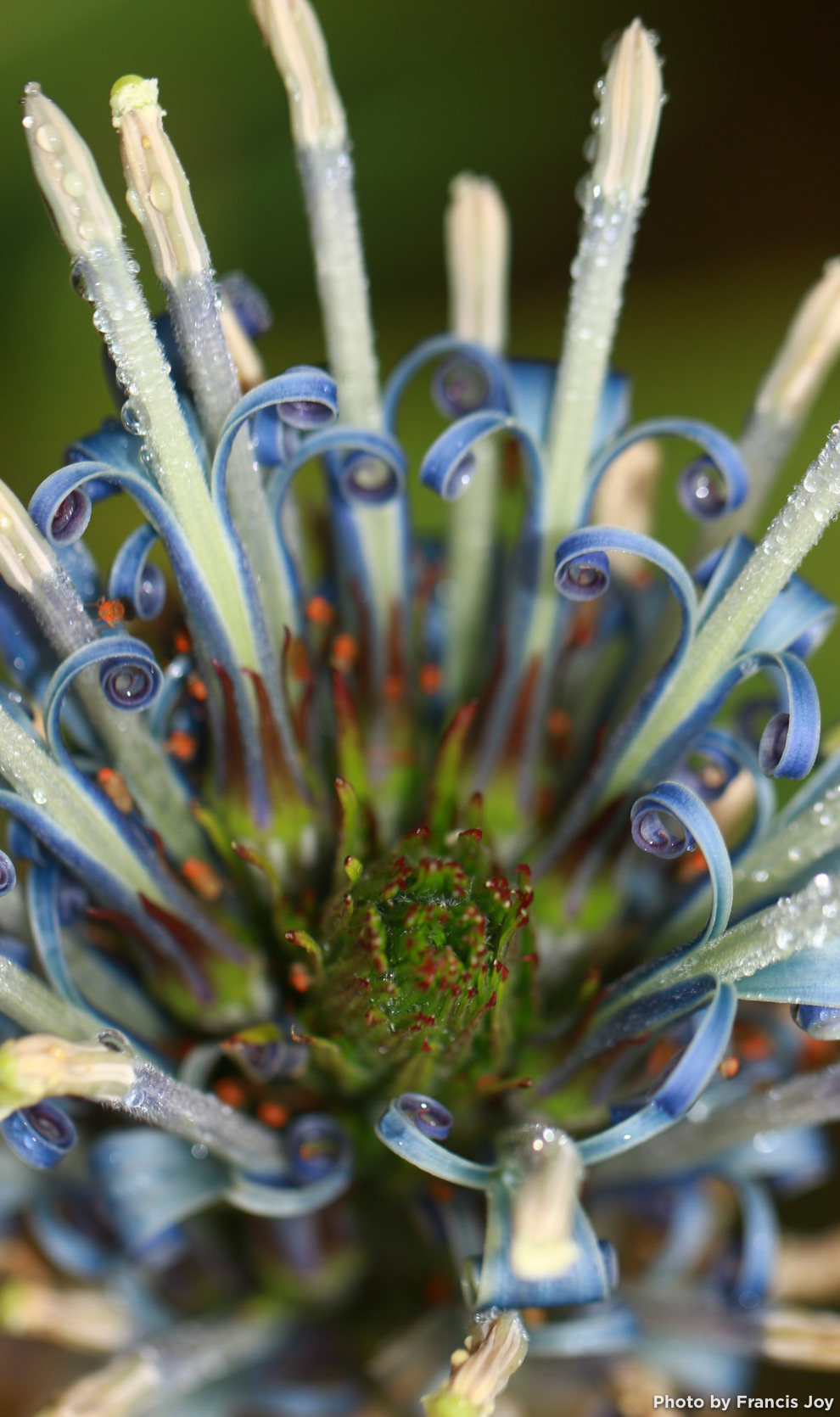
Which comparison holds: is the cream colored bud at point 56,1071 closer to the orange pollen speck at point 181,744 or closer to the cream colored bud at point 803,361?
the orange pollen speck at point 181,744

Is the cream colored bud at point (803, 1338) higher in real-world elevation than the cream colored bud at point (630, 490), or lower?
lower

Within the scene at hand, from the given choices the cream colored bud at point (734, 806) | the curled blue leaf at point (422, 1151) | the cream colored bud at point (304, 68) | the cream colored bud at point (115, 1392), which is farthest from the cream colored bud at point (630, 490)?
the cream colored bud at point (115, 1392)

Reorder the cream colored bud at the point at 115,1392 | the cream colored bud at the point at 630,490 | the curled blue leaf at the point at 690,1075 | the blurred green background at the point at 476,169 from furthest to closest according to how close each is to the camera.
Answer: the blurred green background at the point at 476,169 < the cream colored bud at the point at 630,490 < the cream colored bud at the point at 115,1392 < the curled blue leaf at the point at 690,1075

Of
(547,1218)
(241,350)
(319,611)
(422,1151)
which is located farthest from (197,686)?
(547,1218)

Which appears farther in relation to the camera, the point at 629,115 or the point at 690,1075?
the point at 629,115

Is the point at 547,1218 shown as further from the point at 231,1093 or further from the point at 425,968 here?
the point at 231,1093

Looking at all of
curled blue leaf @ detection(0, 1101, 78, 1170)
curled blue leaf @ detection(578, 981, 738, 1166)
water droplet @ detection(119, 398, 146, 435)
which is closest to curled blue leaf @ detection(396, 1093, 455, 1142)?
curled blue leaf @ detection(578, 981, 738, 1166)
